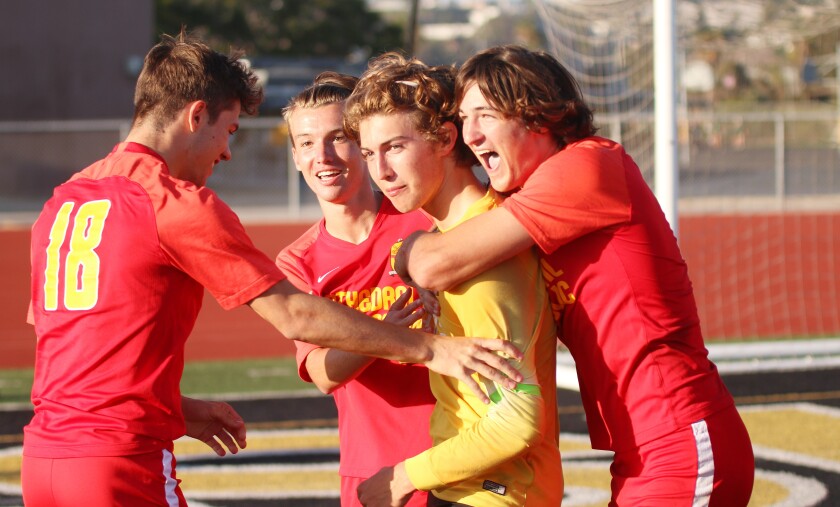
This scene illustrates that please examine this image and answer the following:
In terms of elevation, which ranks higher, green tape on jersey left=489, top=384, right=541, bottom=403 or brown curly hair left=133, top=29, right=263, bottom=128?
brown curly hair left=133, top=29, right=263, bottom=128

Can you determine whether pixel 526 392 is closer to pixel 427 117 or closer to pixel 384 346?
pixel 384 346

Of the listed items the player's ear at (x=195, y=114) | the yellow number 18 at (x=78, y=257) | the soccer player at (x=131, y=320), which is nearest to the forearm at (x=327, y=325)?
the soccer player at (x=131, y=320)

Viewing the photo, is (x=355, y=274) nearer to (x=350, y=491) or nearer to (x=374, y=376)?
(x=374, y=376)

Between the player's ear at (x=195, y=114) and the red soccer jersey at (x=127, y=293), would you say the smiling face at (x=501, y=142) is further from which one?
the player's ear at (x=195, y=114)

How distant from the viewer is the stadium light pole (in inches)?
235

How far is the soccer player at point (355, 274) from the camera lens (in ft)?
10.9

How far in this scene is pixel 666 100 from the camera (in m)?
5.96

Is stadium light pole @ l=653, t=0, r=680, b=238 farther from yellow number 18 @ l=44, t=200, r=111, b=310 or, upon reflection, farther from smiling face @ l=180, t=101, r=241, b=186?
yellow number 18 @ l=44, t=200, r=111, b=310

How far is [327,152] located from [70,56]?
25.2 metres

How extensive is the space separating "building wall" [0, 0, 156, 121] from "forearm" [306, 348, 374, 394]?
24681 mm

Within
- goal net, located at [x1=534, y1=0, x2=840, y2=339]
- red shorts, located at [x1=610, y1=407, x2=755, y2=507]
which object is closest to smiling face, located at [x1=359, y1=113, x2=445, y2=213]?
red shorts, located at [x1=610, y1=407, x2=755, y2=507]

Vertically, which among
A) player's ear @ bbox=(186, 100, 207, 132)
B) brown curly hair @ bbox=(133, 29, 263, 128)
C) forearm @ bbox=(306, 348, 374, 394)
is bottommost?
forearm @ bbox=(306, 348, 374, 394)

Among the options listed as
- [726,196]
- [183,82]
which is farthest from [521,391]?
[726,196]

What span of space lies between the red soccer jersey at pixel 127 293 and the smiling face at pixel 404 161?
1.21 feet
